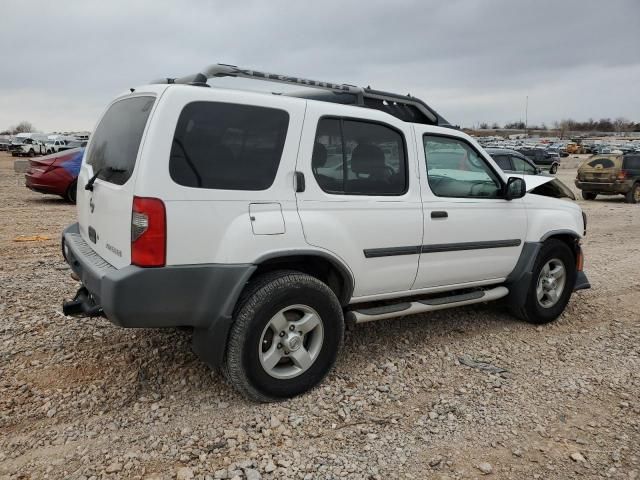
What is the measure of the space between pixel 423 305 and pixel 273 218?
1.59m

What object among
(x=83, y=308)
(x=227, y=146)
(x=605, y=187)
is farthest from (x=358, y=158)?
(x=605, y=187)

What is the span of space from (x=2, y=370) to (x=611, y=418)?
161 inches

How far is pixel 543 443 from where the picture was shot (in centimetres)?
311

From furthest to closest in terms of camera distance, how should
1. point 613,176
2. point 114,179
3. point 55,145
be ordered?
1. point 55,145
2. point 613,176
3. point 114,179

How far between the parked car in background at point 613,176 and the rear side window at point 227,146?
17335mm

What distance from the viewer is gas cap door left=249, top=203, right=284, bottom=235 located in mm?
3186

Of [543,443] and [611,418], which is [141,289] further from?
[611,418]

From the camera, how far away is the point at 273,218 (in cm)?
325

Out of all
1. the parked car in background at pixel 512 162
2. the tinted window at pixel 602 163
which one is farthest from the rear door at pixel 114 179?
the tinted window at pixel 602 163

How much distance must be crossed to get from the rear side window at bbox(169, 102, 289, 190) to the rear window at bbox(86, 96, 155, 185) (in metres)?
0.28

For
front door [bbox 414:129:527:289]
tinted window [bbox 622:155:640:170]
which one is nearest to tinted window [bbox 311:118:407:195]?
front door [bbox 414:129:527:289]

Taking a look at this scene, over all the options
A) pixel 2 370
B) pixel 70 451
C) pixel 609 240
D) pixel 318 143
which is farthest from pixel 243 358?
pixel 609 240

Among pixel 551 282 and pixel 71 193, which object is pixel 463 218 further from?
pixel 71 193

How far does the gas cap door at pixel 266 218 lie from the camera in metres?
3.19
